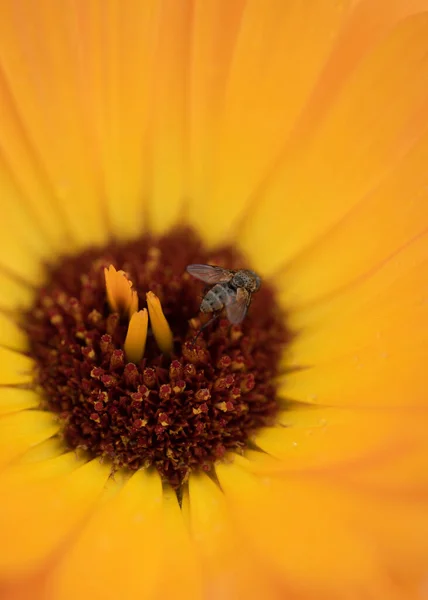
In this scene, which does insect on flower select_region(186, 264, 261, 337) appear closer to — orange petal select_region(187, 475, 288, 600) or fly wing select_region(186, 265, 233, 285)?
fly wing select_region(186, 265, 233, 285)

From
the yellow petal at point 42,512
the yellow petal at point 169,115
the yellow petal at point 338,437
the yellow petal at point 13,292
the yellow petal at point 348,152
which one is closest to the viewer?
the yellow petal at point 42,512

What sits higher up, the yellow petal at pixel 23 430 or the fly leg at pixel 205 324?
the fly leg at pixel 205 324

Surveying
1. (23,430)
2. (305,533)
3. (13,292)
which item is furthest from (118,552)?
(13,292)

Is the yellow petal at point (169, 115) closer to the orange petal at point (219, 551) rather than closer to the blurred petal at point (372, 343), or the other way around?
the blurred petal at point (372, 343)

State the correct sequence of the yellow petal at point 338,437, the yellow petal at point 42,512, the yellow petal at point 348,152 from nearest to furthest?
the yellow petal at point 42,512, the yellow petal at point 338,437, the yellow petal at point 348,152

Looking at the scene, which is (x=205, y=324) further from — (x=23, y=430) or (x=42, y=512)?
(x=42, y=512)

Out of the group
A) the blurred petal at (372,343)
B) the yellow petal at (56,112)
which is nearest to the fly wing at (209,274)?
the blurred petal at (372,343)

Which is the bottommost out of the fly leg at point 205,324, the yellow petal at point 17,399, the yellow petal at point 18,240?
the yellow petal at point 17,399

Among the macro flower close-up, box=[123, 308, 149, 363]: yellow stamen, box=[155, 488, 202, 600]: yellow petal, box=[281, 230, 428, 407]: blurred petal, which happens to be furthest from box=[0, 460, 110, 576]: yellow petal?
box=[281, 230, 428, 407]: blurred petal
